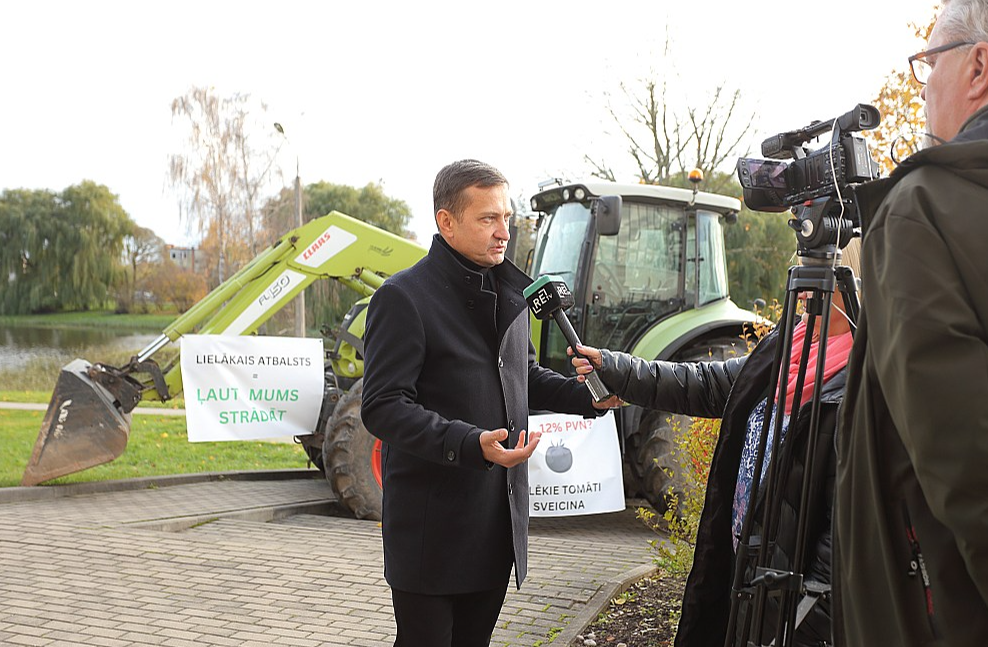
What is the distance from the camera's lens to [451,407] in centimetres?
258

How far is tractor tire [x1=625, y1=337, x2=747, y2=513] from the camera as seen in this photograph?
22.7ft

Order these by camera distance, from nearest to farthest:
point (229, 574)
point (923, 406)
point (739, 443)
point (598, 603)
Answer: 1. point (923, 406)
2. point (739, 443)
3. point (598, 603)
4. point (229, 574)

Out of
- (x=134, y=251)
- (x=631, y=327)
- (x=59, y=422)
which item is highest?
(x=134, y=251)

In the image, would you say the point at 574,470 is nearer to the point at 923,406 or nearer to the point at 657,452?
the point at 657,452

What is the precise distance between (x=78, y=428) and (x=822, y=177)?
703 cm

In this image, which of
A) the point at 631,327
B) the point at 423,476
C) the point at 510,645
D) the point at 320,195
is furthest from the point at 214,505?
the point at 320,195

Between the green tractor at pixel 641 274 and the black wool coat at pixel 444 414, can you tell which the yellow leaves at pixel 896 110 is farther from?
the black wool coat at pixel 444 414

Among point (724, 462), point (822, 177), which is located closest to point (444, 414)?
point (724, 462)

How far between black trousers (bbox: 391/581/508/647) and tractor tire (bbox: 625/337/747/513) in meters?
4.10

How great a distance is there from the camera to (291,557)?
5.82m

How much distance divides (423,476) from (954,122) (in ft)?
5.16

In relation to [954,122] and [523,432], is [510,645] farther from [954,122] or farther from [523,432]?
[954,122]

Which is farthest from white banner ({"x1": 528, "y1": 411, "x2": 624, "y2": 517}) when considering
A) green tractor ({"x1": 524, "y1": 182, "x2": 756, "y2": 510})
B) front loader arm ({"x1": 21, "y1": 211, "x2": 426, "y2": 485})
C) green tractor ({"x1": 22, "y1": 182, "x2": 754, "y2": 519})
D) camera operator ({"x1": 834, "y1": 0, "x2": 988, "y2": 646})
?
camera operator ({"x1": 834, "y1": 0, "x2": 988, "y2": 646})

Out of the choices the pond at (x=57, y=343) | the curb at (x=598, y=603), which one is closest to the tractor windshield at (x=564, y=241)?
the curb at (x=598, y=603)
